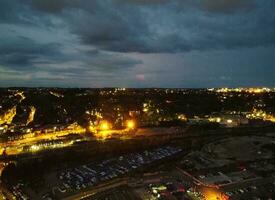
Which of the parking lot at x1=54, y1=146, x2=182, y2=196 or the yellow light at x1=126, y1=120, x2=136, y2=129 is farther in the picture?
the yellow light at x1=126, y1=120, x2=136, y2=129

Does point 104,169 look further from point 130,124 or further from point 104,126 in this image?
point 130,124

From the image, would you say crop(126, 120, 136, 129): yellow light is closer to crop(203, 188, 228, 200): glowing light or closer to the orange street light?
the orange street light

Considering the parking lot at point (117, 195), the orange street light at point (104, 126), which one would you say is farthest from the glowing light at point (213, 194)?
the orange street light at point (104, 126)

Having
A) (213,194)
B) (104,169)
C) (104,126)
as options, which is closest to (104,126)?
(104,126)

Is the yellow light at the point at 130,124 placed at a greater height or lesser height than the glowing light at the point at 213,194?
greater

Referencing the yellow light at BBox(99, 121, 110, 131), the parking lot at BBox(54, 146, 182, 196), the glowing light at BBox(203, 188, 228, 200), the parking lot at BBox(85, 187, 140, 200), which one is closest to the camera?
the glowing light at BBox(203, 188, 228, 200)

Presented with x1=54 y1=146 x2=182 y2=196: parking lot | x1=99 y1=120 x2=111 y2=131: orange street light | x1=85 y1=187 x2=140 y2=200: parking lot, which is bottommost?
x1=85 y1=187 x2=140 y2=200: parking lot

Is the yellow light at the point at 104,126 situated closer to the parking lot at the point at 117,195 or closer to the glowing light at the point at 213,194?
the parking lot at the point at 117,195

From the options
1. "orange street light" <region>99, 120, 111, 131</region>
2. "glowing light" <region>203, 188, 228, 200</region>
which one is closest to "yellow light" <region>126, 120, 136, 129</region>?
"orange street light" <region>99, 120, 111, 131</region>

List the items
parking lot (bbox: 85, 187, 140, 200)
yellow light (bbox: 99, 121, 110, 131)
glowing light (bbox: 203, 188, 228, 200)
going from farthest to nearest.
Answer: yellow light (bbox: 99, 121, 110, 131) < parking lot (bbox: 85, 187, 140, 200) < glowing light (bbox: 203, 188, 228, 200)

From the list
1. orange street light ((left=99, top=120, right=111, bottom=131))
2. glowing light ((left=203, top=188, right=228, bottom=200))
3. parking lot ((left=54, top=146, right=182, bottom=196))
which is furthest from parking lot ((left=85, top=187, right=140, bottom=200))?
orange street light ((left=99, top=120, right=111, bottom=131))

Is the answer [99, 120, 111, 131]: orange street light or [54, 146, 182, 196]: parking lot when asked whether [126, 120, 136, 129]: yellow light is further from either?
[54, 146, 182, 196]: parking lot

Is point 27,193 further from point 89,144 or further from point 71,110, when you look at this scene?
point 71,110

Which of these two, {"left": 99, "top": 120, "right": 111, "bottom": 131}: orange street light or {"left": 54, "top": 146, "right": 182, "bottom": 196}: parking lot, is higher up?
{"left": 99, "top": 120, "right": 111, "bottom": 131}: orange street light
